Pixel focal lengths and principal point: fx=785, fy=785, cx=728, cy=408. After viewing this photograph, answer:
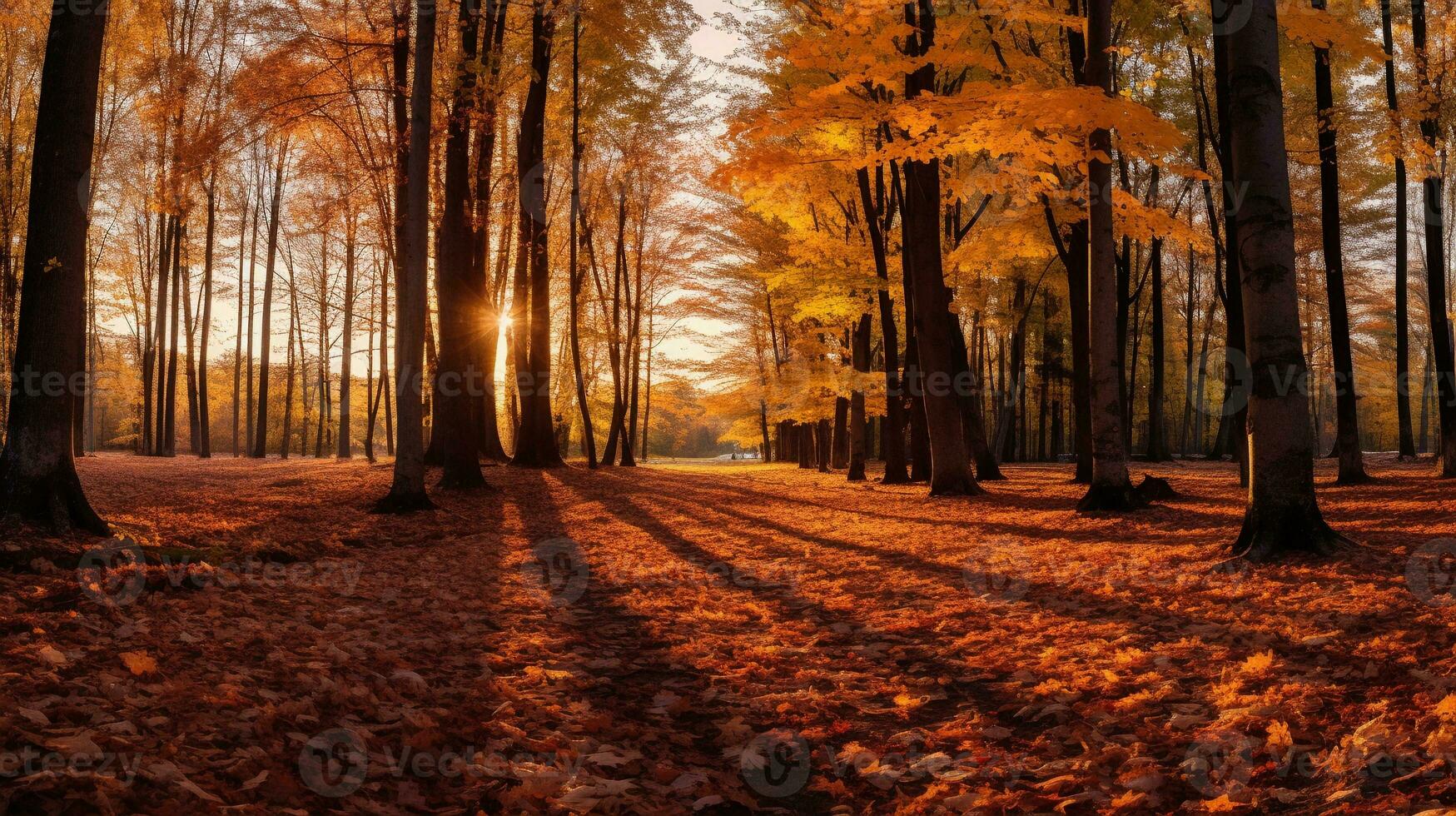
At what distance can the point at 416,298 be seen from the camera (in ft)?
33.9

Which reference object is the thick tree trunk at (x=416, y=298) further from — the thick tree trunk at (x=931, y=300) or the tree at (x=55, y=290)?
the thick tree trunk at (x=931, y=300)

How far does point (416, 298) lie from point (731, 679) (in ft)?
26.0

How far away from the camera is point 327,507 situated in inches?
424

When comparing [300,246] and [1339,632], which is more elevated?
[300,246]

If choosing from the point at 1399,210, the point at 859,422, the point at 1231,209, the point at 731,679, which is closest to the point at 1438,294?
the point at 1399,210

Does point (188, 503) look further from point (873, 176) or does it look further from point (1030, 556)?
point (873, 176)

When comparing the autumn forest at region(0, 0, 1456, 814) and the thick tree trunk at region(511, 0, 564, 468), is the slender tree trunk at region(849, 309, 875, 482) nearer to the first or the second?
the autumn forest at region(0, 0, 1456, 814)

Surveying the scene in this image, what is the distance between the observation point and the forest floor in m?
2.68

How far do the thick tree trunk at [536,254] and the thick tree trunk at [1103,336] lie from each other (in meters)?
9.55

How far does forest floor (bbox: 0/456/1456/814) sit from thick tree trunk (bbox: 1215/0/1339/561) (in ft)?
1.42

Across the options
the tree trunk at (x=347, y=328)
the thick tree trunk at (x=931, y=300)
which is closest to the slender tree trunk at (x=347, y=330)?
the tree trunk at (x=347, y=328)

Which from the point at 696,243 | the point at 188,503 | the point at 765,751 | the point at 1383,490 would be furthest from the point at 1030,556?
the point at 696,243

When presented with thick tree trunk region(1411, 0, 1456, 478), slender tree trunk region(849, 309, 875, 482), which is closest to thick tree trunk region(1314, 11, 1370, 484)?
thick tree trunk region(1411, 0, 1456, 478)

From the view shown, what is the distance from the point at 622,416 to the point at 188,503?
14494 mm
